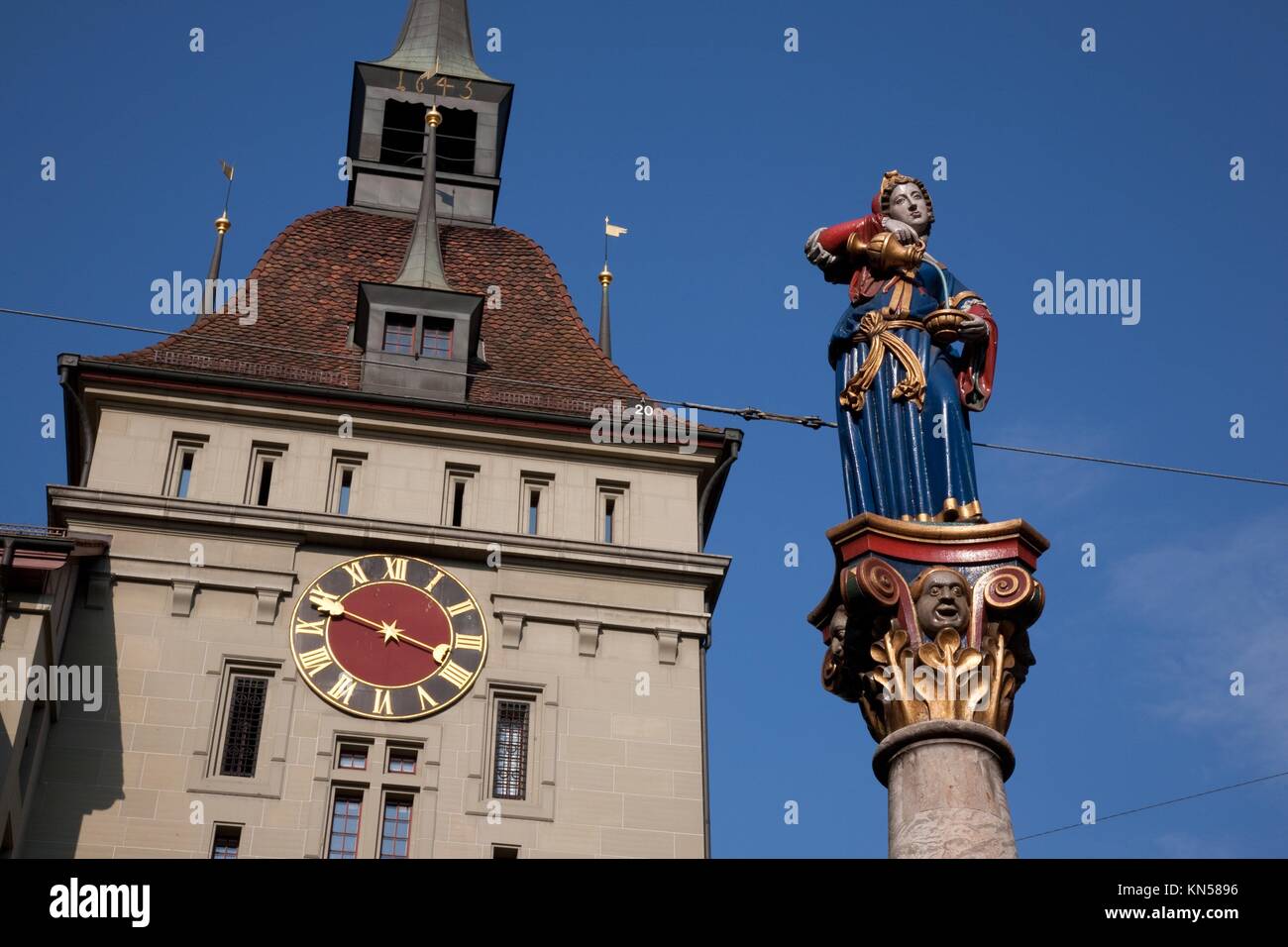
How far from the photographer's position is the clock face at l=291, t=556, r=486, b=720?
36.8 meters

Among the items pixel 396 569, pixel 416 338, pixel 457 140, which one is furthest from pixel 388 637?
pixel 457 140

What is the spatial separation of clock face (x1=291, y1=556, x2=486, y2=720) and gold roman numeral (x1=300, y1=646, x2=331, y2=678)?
15mm

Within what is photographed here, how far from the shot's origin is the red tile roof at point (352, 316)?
42.2 m

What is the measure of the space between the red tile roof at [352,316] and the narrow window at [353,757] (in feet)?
25.3

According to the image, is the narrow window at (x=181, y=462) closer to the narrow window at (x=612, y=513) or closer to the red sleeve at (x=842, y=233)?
the narrow window at (x=612, y=513)

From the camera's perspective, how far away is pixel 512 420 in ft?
135

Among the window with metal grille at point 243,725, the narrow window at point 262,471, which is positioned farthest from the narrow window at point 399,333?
the window with metal grille at point 243,725

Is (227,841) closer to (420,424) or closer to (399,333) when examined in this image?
(420,424)

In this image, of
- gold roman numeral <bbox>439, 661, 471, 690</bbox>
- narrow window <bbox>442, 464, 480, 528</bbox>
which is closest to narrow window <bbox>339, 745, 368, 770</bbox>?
gold roman numeral <bbox>439, 661, 471, 690</bbox>

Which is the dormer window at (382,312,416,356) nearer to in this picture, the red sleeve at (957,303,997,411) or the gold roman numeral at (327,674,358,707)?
the gold roman numeral at (327,674,358,707)

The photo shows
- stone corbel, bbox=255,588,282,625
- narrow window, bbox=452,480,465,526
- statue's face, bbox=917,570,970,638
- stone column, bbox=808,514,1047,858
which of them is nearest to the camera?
stone column, bbox=808,514,1047,858

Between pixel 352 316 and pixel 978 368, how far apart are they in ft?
91.1
